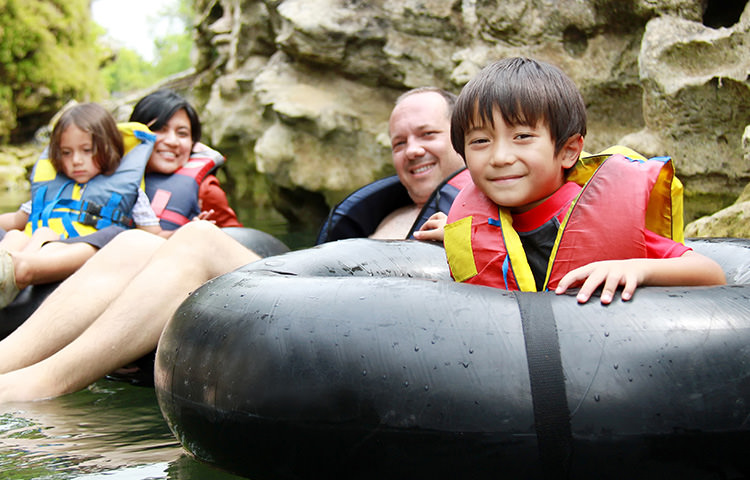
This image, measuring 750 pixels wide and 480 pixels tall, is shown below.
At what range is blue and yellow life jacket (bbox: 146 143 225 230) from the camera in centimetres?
363

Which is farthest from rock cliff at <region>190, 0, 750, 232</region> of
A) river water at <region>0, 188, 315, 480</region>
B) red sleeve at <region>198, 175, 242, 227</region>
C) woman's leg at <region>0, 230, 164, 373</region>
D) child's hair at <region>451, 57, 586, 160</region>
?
river water at <region>0, 188, 315, 480</region>

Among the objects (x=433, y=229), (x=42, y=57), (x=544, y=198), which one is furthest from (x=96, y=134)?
(x=42, y=57)

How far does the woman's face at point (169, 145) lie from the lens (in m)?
3.80

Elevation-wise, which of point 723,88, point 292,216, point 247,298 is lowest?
point 292,216

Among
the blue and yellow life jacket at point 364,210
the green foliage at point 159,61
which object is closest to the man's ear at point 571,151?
the blue and yellow life jacket at point 364,210

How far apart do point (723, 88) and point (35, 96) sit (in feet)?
65.1

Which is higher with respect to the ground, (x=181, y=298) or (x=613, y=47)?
(x=613, y=47)

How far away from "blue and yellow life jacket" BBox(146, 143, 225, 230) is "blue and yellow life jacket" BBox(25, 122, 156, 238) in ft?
0.53

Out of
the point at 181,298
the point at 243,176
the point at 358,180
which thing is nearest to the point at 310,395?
the point at 181,298

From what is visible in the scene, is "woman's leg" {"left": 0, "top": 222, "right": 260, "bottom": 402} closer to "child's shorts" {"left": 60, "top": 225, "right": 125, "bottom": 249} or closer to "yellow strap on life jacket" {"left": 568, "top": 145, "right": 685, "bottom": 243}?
"child's shorts" {"left": 60, "top": 225, "right": 125, "bottom": 249}

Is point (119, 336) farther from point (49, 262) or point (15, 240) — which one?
point (15, 240)

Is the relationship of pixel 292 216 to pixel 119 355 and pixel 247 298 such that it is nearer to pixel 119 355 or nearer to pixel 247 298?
pixel 119 355

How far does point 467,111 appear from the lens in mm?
1751

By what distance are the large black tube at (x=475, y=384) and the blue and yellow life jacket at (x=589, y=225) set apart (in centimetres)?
21
